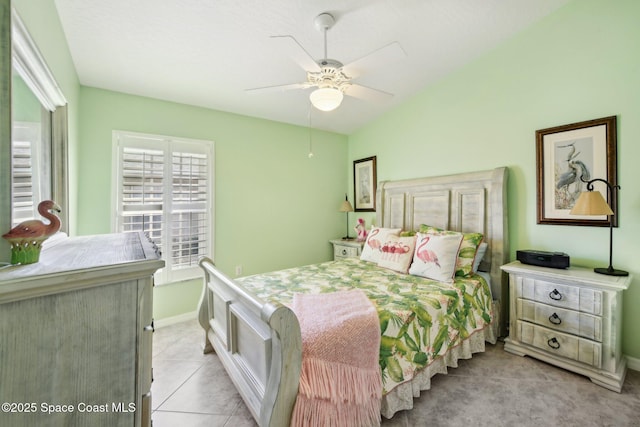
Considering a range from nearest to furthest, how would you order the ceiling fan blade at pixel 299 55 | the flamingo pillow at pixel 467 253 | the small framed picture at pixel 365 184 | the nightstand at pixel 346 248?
1. the ceiling fan blade at pixel 299 55
2. the flamingo pillow at pixel 467 253
3. the nightstand at pixel 346 248
4. the small framed picture at pixel 365 184

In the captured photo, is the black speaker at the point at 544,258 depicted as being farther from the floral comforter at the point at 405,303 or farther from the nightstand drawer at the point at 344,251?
the nightstand drawer at the point at 344,251

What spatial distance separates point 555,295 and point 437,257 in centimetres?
91

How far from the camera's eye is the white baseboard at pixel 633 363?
2.12 meters

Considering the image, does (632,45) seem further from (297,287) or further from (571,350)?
(297,287)

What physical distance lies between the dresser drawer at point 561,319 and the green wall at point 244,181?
275 centimetres

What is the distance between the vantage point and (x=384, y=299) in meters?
1.99

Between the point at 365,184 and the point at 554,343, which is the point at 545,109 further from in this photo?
the point at 365,184

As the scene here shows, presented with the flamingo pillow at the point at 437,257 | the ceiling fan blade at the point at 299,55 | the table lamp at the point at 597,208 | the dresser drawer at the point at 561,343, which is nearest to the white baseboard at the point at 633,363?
the dresser drawer at the point at 561,343

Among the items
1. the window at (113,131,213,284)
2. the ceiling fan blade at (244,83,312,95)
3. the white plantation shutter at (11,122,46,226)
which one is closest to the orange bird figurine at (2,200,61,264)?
the white plantation shutter at (11,122,46,226)

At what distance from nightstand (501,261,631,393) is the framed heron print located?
1.66ft

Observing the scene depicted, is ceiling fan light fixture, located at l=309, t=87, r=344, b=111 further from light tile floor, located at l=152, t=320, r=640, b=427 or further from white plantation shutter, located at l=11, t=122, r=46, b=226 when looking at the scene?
light tile floor, located at l=152, t=320, r=640, b=427

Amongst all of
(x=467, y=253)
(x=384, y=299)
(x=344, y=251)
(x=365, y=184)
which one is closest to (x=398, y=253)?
(x=467, y=253)

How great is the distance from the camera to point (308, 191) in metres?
4.23

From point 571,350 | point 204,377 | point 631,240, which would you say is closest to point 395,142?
point 631,240
